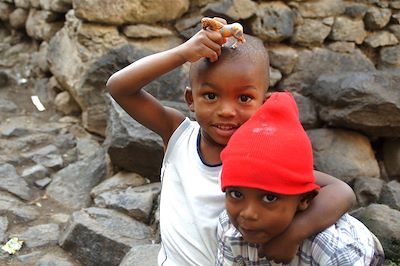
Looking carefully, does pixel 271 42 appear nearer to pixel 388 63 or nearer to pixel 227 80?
pixel 388 63

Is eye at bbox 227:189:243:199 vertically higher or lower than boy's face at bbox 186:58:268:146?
lower

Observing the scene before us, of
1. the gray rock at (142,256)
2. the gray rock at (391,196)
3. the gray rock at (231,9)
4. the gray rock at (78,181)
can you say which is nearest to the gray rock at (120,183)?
the gray rock at (78,181)

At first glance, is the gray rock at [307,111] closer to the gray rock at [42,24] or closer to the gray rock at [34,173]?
the gray rock at [34,173]

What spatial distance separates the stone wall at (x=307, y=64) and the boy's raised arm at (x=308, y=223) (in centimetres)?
217

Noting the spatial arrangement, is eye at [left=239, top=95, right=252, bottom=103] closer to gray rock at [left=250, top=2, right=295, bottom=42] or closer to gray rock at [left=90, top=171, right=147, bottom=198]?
gray rock at [left=90, top=171, right=147, bottom=198]

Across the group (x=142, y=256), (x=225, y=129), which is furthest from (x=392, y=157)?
(x=225, y=129)

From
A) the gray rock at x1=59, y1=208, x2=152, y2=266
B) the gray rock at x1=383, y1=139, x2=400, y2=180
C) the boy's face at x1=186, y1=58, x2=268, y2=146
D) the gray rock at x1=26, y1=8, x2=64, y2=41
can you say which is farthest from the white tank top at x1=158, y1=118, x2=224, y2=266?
the gray rock at x1=26, y1=8, x2=64, y2=41

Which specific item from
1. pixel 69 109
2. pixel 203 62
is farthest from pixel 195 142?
pixel 69 109

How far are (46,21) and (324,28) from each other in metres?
2.47

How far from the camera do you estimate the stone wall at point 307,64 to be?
12.2 feet

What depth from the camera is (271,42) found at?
3938 millimetres

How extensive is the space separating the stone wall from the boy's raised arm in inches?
85.6

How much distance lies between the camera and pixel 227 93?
1.57 metres

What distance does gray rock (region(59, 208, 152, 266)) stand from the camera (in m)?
3.09
